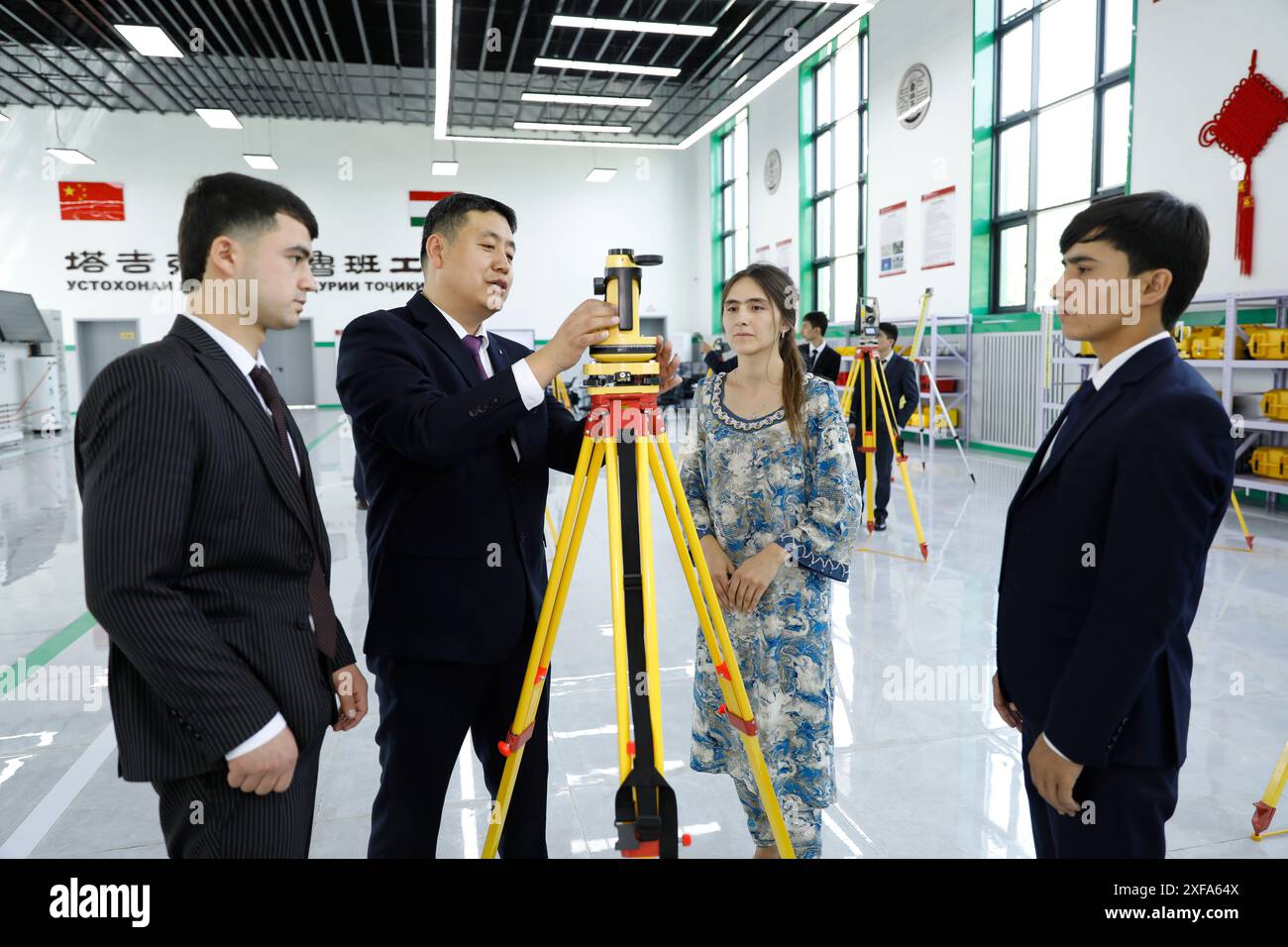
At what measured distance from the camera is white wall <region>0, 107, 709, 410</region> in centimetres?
1628

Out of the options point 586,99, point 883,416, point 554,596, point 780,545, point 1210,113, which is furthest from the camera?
point 586,99

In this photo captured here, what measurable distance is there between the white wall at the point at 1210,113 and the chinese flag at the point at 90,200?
18073 millimetres

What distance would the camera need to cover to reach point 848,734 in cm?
284

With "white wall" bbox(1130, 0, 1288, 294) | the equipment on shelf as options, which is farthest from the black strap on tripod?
"white wall" bbox(1130, 0, 1288, 294)

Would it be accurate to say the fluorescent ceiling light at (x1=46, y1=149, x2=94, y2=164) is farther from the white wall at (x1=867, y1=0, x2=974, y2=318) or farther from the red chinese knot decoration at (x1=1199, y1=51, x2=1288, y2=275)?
the red chinese knot decoration at (x1=1199, y1=51, x2=1288, y2=275)

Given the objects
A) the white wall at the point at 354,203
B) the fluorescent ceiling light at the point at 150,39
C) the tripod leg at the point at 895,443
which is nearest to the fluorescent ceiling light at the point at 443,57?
the fluorescent ceiling light at the point at 150,39

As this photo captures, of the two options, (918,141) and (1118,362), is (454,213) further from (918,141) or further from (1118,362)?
(918,141)

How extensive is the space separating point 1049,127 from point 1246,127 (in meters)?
2.76

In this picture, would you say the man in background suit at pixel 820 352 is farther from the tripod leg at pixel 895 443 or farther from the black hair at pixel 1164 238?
the black hair at pixel 1164 238

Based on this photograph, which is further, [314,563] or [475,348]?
[475,348]

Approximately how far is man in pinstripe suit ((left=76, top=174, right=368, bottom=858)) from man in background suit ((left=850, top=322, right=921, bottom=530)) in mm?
4642

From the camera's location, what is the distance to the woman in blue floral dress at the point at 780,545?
73.2 inches

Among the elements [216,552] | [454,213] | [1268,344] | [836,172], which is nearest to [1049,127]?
[1268,344]
